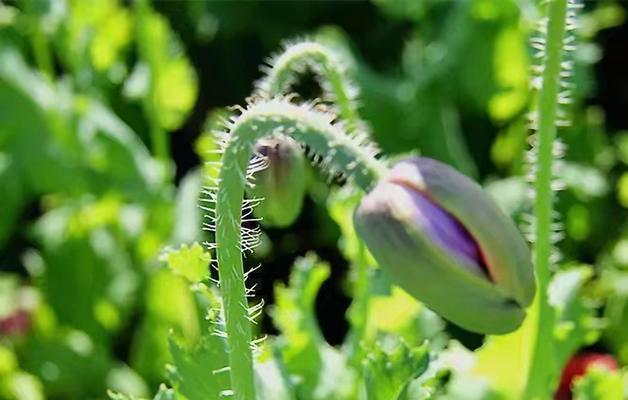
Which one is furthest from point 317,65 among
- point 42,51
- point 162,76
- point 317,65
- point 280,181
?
point 42,51

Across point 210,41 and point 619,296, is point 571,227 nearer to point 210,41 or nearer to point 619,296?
point 619,296

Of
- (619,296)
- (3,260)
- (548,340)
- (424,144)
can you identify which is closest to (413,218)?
(548,340)

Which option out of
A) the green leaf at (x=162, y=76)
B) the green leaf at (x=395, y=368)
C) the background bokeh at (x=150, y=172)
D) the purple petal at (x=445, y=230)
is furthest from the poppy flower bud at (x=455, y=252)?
the green leaf at (x=162, y=76)

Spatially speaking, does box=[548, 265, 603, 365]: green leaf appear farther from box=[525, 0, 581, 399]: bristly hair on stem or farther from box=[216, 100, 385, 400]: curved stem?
box=[216, 100, 385, 400]: curved stem

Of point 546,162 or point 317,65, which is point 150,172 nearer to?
point 317,65

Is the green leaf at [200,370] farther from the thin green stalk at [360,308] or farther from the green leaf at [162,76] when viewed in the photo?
the green leaf at [162,76]

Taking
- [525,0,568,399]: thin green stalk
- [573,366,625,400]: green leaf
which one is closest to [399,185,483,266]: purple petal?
[525,0,568,399]: thin green stalk
